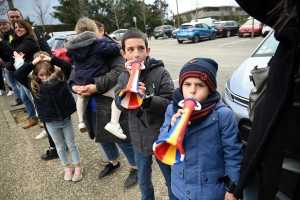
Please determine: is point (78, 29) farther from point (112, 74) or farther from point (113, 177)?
point (113, 177)

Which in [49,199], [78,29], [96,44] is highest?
[78,29]

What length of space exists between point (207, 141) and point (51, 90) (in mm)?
2030

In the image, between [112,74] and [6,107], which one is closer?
[112,74]

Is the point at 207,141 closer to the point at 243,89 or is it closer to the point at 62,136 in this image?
the point at 243,89

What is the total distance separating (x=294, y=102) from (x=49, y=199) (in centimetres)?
272

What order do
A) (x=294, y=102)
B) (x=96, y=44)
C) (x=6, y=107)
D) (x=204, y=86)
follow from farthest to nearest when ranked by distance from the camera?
(x=6, y=107) → (x=96, y=44) → (x=204, y=86) → (x=294, y=102)

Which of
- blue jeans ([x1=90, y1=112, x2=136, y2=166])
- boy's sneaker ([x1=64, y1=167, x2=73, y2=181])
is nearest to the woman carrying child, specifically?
blue jeans ([x1=90, y1=112, x2=136, y2=166])

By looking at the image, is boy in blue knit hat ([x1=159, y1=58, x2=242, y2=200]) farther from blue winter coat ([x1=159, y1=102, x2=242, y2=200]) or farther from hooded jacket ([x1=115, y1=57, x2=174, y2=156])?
hooded jacket ([x1=115, y1=57, x2=174, y2=156])

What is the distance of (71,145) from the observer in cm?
289

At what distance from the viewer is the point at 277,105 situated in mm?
883

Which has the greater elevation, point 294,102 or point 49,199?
point 294,102

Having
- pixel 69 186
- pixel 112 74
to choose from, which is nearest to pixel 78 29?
pixel 112 74

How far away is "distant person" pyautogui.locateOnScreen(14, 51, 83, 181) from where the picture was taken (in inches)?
105

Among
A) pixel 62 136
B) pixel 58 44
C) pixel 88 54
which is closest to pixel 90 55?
pixel 88 54
